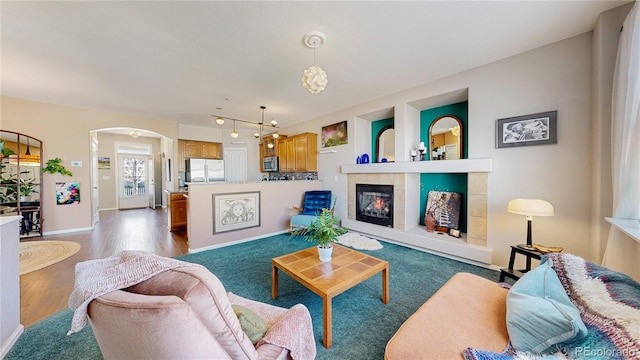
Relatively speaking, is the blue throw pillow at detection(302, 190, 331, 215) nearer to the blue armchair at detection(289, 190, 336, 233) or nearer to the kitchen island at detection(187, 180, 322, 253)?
the blue armchair at detection(289, 190, 336, 233)

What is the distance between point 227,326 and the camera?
31.5 inches

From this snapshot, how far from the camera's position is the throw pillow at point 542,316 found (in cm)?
90

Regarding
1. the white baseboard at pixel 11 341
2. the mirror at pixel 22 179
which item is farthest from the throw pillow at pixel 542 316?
the mirror at pixel 22 179

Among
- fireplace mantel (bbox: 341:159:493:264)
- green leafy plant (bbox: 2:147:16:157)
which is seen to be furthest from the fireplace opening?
green leafy plant (bbox: 2:147:16:157)

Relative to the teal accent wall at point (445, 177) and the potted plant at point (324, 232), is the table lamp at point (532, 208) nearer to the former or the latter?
the teal accent wall at point (445, 177)

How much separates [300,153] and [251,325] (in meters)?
4.71

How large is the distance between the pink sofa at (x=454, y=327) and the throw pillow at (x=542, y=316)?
0.11 m

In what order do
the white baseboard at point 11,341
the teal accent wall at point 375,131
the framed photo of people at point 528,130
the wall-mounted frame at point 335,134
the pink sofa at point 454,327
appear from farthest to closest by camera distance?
the wall-mounted frame at point 335,134 → the teal accent wall at point 375,131 → the framed photo of people at point 528,130 → the white baseboard at point 11,341 → the pink sofa at point 454,327

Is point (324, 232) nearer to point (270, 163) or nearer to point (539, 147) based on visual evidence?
point (539, 147)

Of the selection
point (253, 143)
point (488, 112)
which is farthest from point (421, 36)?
point (253, 143)

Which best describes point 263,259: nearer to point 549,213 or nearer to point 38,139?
point 549,213

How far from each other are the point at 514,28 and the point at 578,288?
8.12 ft

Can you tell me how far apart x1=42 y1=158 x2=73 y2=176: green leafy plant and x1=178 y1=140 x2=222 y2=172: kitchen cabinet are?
2.12 meters

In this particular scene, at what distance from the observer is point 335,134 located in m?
4.94
